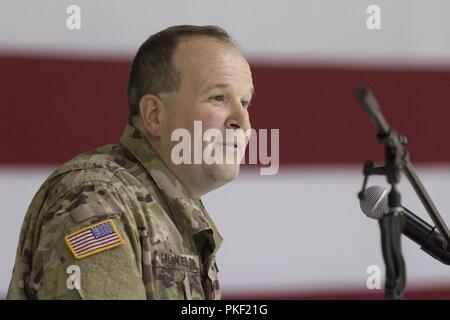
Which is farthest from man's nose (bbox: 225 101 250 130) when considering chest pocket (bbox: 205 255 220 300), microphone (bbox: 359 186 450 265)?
microphone (bbox: 359 186 450 265)

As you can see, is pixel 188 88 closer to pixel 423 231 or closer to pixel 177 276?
pixel 177 276

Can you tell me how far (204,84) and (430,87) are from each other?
864 mm

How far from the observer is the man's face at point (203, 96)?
1.44 meters

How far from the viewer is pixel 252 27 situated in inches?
78.1

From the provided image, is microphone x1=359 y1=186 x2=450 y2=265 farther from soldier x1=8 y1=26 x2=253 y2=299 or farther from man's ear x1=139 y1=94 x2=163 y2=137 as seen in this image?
man's ear x1=139 y1=94 x2=163 y2=137

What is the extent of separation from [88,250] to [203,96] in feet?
1.36

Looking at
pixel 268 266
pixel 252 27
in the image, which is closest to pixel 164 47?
pixel 252 27

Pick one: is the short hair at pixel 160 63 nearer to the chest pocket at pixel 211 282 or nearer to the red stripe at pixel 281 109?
the chest pocket at pixel 211 282

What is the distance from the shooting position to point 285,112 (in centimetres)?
200

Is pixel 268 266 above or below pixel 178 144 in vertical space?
below
